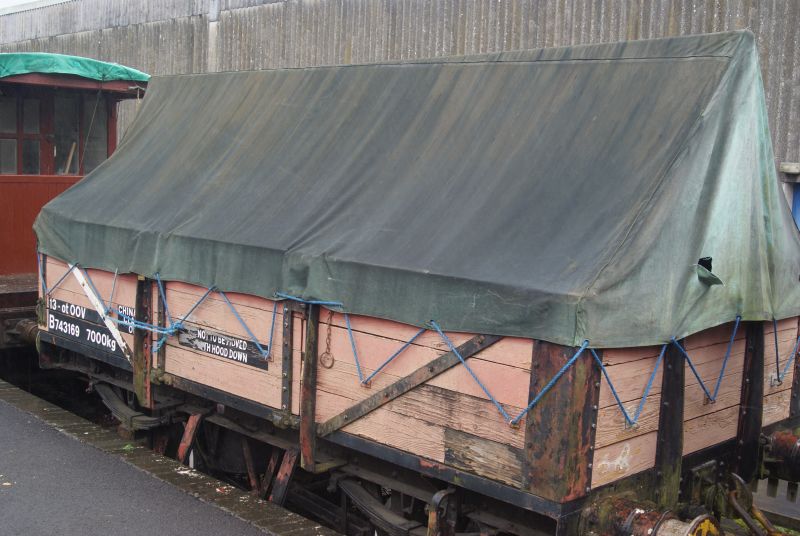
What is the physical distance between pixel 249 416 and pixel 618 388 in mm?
2979

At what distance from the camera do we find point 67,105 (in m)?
11.3

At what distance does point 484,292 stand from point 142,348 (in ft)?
11.5

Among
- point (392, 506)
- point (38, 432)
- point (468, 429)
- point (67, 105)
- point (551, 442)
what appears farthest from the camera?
point (67, 105)

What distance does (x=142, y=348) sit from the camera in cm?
701

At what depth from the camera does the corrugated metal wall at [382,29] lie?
9953mm

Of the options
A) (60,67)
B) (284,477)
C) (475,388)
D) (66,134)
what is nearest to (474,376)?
(475,388)

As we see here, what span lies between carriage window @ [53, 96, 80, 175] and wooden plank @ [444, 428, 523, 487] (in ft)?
26.9

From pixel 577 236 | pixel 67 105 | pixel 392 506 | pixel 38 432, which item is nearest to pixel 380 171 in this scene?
pixel 577 236

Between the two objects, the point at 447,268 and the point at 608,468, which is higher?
the point at 447,268

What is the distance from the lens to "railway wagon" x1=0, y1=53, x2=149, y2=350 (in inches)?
404

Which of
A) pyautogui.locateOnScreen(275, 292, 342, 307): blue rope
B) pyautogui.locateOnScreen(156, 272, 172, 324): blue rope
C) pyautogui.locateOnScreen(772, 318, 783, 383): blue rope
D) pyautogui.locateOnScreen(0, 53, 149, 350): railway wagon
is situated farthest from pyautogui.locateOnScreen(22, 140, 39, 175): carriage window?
pyautogui.locateOnScreen(772, 318, 783, 383): blue rope

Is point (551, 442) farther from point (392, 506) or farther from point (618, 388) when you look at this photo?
point (392, 506)

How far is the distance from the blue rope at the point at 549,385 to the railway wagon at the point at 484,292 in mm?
15

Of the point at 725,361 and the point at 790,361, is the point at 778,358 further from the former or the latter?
the point at 725,361
